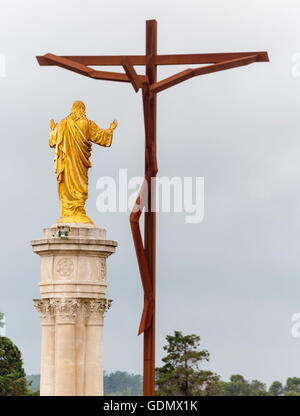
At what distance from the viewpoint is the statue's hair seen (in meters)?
32.9

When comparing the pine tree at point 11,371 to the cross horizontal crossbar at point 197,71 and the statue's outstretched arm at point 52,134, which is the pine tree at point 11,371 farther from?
the cross horizontal crossbar at point 197,71

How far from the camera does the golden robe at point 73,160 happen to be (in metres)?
32.5

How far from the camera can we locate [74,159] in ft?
107

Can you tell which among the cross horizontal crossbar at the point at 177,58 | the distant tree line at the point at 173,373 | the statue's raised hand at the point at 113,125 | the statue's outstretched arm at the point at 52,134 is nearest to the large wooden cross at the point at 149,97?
the cross horizontal crossbar at the point at 177,58

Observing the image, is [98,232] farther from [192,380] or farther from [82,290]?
[192,380]

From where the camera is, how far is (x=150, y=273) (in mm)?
29781

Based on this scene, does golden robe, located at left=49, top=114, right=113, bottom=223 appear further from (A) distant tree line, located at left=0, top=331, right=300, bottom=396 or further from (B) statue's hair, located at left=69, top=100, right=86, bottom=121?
(A) distant tree line, located at left=0, top=331, right=300, bottom=396

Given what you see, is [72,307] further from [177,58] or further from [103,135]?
[177,58]

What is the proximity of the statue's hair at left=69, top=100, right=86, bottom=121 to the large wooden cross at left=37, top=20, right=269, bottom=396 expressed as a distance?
8.79 feet

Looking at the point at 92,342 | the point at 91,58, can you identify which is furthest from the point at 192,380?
the point at 91,58

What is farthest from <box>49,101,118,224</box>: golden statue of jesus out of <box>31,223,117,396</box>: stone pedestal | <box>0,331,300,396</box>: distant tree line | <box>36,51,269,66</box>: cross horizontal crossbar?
<box>0,331,300,396</box>: distant tree line

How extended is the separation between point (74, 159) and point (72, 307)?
12.8 ft

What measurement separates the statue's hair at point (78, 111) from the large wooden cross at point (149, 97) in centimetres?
268

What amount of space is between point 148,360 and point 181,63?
23.6 ft
